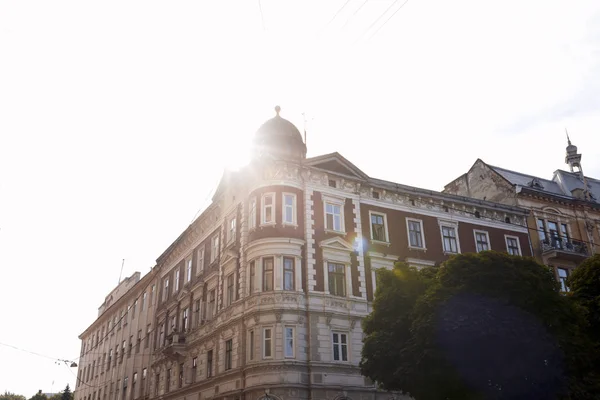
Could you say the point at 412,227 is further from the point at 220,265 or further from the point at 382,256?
the point at 220,265

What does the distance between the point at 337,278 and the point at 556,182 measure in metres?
24.3

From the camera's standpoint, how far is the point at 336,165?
30.7 m

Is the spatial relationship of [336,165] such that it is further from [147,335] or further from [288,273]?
[147,335]

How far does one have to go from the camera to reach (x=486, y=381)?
17453 millimetres

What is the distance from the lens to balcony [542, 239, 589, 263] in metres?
35.4

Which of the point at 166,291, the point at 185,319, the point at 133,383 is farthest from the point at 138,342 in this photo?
the point at 185,319

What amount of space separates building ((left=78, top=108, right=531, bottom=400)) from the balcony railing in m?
1.61

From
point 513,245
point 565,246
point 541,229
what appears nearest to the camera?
point 513,245

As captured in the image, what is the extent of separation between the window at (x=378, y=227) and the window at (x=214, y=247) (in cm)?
1006

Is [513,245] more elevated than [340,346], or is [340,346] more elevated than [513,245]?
[513,245]

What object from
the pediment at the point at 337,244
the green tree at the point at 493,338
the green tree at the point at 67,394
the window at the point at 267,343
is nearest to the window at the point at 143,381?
the window at the point at 267,343

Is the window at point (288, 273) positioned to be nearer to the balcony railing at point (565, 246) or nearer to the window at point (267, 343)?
the window at point (267, 343)

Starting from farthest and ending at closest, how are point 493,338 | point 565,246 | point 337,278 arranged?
point 565,246
point 337,278
point 493,338

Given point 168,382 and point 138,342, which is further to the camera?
point 138,342
